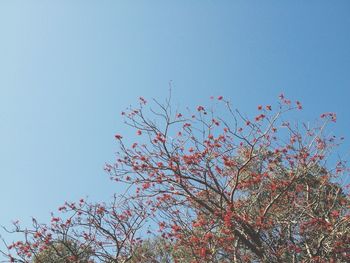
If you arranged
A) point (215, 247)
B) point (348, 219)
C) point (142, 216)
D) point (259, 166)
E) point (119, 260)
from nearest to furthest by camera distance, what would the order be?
point (348, 219), point (215, 247), point (119, 260), point (142, 216), point (259, 166)

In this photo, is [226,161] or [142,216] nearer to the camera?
[226,161]

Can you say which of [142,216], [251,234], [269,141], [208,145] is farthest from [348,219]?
[142,216]

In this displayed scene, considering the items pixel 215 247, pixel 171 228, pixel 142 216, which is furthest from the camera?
pixel 142 216

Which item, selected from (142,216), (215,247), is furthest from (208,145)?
(142,216)

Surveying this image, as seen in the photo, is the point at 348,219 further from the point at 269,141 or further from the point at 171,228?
the point at 171,228

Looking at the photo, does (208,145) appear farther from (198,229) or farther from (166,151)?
(198,229)

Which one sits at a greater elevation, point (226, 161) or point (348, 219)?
point (226, 161)

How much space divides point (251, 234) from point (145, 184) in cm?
280

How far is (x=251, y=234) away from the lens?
7414 millimetres

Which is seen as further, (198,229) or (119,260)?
(198,229)

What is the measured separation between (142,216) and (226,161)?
3116mm

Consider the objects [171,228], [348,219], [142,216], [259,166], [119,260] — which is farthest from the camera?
[259,166]

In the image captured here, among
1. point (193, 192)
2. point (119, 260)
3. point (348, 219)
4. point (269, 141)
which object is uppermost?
point (269, 141)

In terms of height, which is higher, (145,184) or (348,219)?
(145,184)
